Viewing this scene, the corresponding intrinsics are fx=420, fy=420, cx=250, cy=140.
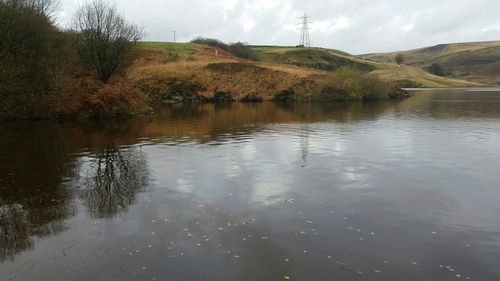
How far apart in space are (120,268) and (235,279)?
8.67 ft

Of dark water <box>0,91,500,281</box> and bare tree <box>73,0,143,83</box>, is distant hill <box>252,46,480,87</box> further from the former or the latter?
dark water <box>0,91,500,281</box>

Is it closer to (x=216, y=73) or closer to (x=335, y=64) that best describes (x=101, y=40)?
(x=216, y=73)

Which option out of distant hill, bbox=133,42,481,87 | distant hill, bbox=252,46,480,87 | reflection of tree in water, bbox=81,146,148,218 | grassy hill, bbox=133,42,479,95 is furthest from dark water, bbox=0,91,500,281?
distant hill, bbox=252,46,480,87

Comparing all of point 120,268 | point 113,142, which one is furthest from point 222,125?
point 120,268

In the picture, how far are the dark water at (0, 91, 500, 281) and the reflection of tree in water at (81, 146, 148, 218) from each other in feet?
0.25

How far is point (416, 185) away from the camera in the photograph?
16750mm

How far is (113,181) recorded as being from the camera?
17.2m

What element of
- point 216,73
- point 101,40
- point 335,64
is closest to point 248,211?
point 101,40

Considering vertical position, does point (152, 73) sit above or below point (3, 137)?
above

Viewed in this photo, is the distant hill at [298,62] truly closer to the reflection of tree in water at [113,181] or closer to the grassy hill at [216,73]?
the grassy hill at [216,73]

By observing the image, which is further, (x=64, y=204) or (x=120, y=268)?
(x=64, y=204)

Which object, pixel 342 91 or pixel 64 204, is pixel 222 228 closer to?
pixel 64 204


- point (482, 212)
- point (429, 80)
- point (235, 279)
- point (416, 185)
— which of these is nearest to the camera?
point (235, 279)

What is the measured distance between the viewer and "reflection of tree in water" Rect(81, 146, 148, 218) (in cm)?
1393
